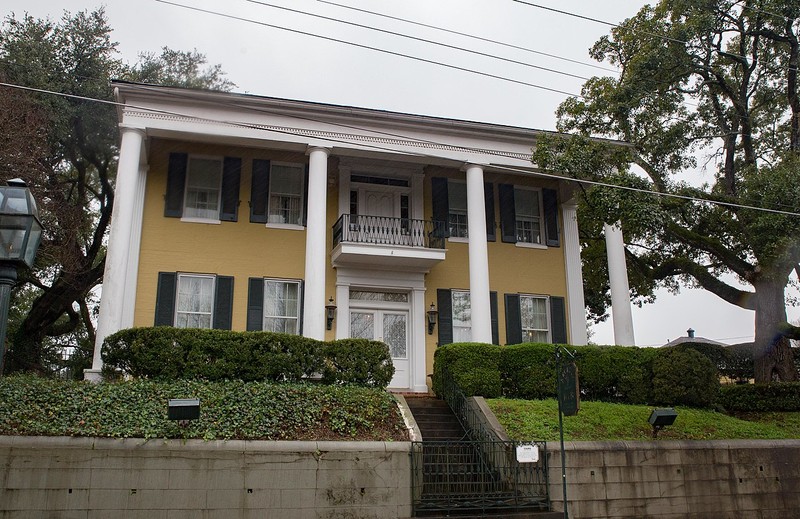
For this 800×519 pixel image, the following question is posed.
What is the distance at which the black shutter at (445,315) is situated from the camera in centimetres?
1773

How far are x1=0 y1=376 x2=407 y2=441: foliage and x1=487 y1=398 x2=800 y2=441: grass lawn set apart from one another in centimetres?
236

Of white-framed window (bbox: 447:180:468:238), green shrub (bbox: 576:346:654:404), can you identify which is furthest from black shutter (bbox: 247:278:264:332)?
green shrub (bbox: 576:346:654:404)

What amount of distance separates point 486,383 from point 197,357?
A: 19.2 ft

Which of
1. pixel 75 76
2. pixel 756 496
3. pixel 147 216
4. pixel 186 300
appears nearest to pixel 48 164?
pixel 75 76

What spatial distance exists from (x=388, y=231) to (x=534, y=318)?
4.75 m

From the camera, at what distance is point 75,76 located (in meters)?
19.9

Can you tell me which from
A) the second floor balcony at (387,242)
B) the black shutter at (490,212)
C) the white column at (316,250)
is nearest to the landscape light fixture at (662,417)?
the second floor balcony at (387,242)

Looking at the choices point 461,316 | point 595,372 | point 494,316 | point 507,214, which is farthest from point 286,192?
point 595,372

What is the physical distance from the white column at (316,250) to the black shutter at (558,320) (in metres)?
6.87

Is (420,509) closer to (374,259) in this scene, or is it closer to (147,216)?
(374,259)

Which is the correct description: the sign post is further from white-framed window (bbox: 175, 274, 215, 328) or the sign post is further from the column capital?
white-framed window (bbox: 175, 274, 215, 328)

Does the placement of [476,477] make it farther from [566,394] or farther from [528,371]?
[528,371]

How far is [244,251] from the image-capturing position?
17.1 metres

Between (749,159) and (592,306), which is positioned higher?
(749,159)
